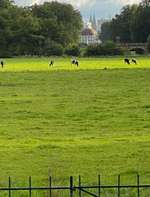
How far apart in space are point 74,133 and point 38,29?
122m

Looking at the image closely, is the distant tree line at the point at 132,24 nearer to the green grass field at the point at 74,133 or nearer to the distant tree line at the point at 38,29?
the distant tree line at the point at 38,29

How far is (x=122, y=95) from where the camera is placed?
37750 millimetres

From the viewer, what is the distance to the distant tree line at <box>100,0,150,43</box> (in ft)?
486

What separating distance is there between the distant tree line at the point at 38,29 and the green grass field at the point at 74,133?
94.4m

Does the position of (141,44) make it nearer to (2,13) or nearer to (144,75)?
(2,13)

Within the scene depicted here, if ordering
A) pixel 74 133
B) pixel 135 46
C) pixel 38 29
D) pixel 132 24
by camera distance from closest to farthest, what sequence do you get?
pixel 74 133
pixel 38 29
pixel 135 46
pixel 132 24

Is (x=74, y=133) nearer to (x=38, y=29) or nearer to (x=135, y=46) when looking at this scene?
(x=38, y=29)

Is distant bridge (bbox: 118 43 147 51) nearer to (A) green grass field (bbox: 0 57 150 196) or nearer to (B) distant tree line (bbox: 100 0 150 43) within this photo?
(B) distant tree line (bbox: 100 0 150 43)

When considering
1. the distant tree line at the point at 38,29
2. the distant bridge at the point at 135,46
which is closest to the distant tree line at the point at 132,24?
the distant bridge at the point at 135,46

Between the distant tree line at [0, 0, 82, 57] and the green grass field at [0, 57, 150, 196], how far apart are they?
94396 millimetres

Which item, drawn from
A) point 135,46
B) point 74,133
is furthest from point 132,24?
point 74,133

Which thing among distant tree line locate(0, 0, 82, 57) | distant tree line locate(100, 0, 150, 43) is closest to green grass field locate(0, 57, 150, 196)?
distant tree line locate(0, 0, 82, 57)

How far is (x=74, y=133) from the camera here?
889 inches

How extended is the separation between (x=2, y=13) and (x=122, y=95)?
111 m
